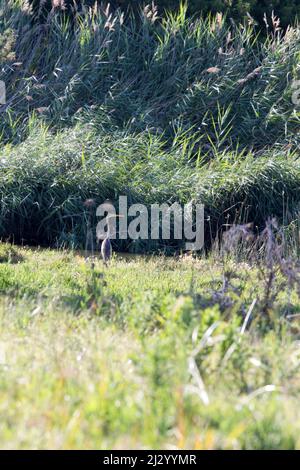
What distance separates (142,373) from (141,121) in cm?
922

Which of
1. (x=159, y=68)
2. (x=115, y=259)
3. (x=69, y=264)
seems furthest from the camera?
(x=159, y=68)

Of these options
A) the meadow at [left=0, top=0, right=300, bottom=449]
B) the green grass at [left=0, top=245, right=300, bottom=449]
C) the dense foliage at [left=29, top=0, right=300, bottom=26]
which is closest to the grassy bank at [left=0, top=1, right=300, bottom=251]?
the meadow at [left=0, top=0, right=300, bottom=449]

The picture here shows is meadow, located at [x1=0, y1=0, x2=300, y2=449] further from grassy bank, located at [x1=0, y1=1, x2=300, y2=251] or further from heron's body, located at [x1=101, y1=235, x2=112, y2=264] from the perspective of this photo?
heron's body, located at [x1=101, y1=235, x2=112, y2=264]

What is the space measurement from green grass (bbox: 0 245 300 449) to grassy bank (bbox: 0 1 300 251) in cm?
428

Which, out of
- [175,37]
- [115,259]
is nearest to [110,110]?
[175,37]

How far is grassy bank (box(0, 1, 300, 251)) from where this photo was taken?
1209cm

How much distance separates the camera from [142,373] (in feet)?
17.3

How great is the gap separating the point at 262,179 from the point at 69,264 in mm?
3922

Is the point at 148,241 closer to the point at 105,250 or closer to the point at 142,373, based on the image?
the point at 105,250

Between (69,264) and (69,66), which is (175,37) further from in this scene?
(69,264)

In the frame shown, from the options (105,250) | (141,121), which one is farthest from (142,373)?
(141,121)

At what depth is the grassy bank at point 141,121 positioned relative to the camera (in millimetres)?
12086
